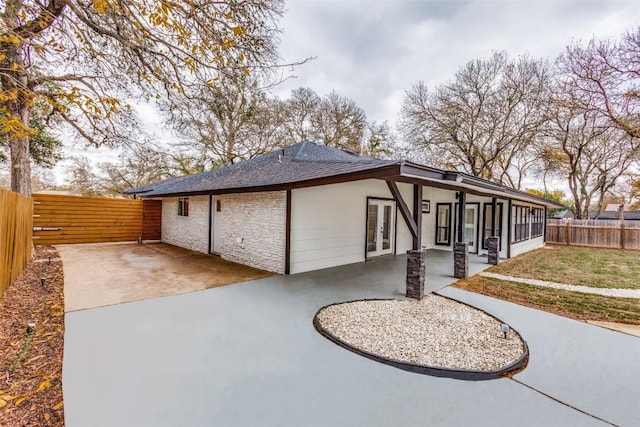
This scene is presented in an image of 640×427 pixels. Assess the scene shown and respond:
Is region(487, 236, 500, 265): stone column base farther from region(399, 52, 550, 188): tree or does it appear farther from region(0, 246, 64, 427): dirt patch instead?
region(399, 52, 550, 188): tree

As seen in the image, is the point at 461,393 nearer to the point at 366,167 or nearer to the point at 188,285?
the point at 366,167

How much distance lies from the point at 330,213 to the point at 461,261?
10.9ft

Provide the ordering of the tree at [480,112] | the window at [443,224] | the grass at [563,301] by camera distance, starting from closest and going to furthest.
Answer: the grass at [563,301] < the window at [443,224] < the tree at [480,112]

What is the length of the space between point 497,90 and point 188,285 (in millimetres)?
17421

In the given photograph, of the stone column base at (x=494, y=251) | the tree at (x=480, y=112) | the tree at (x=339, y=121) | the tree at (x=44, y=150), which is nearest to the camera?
the stone column base at (x=494, y=251)

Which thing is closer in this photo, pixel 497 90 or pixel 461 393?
pixel 461 393

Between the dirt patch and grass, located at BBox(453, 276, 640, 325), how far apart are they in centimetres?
616

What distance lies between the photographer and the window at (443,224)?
11.3 meters

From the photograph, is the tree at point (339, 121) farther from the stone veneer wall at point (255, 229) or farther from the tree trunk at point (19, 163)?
the tree trunk at point (19, 163)

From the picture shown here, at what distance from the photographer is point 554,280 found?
6.64m

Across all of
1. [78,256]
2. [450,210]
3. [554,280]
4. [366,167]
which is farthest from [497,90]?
[78,256]

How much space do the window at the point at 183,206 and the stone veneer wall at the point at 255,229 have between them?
2.80 metres

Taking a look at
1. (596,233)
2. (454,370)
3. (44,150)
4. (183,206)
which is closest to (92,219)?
(44,150)

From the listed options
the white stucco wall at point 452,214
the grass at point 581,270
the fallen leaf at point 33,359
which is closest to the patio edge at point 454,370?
the fallen leaf at point 33,359
